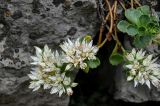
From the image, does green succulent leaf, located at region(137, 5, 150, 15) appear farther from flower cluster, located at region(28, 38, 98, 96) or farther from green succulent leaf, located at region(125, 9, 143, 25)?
flower cluster, located at region(28, 38, 98, 96)

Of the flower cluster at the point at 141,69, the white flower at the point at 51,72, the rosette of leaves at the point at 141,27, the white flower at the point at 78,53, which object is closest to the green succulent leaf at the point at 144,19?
the rosette of leaves at the point at 141,27

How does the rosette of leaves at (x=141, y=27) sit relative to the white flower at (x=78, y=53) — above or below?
above

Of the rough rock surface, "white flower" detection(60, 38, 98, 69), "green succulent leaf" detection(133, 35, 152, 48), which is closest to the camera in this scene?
"white flower" detection(60, 38, 98, 69)

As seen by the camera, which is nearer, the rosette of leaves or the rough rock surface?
the rosette of leaves

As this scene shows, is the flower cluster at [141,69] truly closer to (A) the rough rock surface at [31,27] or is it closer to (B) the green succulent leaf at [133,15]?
(B) the green succulent leaf at [133,15]

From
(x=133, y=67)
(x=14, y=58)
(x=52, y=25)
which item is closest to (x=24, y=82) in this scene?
(x=14, y=58)

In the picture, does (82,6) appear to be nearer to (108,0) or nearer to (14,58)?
(108,0)

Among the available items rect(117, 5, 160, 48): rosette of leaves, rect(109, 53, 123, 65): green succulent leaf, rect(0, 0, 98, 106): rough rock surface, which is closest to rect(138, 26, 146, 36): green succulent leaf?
rect(117, 5, 160, 48): rosette of leaves
